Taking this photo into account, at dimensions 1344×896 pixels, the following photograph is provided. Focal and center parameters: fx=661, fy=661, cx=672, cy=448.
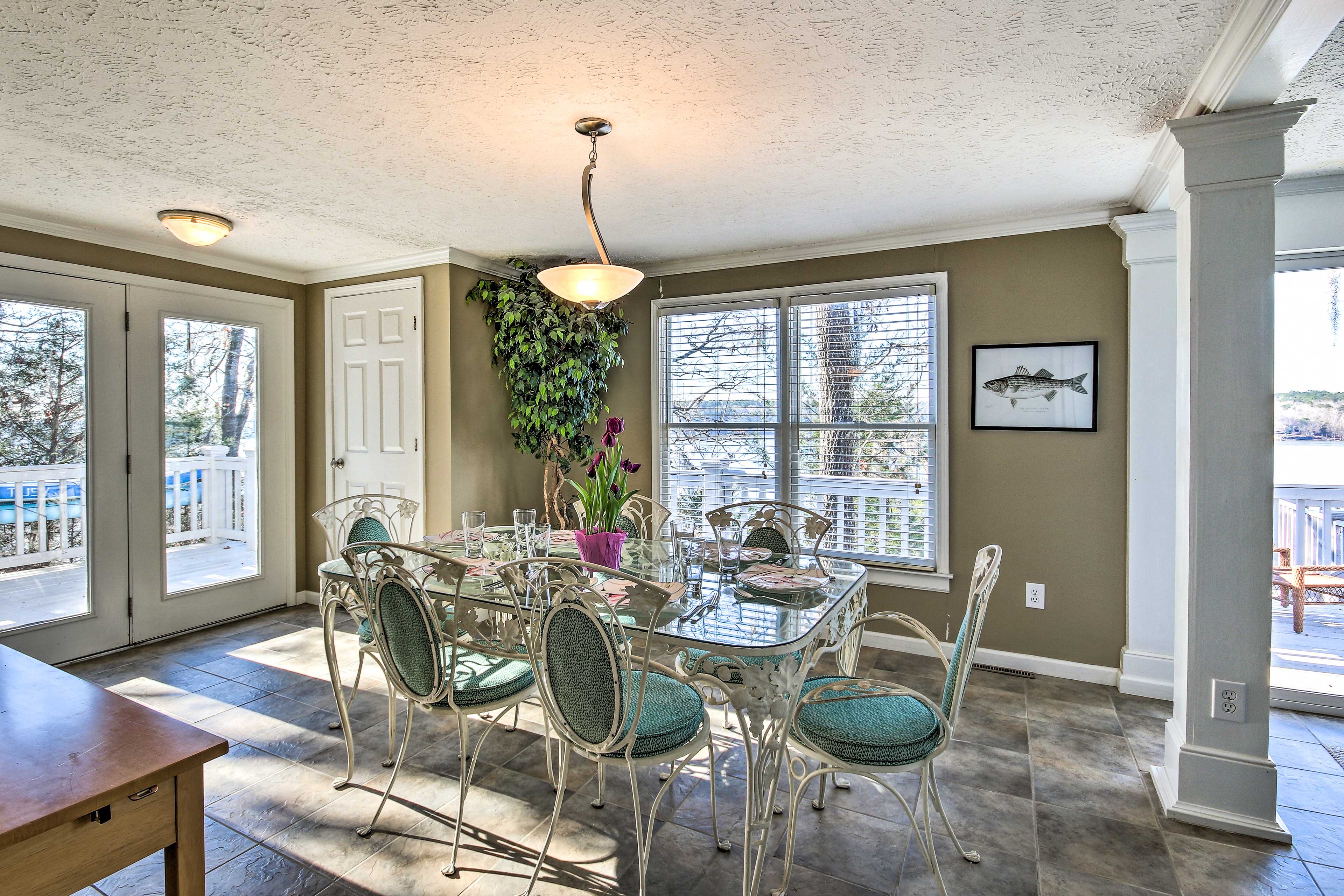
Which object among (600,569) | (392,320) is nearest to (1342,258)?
(600,569)

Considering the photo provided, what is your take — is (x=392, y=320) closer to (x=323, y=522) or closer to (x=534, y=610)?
(x=323, y=522)

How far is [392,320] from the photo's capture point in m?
4.33

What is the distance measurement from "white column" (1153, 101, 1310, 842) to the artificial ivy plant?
3.01 metres

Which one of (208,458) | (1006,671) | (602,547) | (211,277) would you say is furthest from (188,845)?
(211,277)

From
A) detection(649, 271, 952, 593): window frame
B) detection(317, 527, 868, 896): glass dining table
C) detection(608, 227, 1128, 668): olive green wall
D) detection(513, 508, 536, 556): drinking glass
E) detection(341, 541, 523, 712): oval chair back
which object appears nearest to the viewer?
detection(317, 527, 868, 896): glass dining table

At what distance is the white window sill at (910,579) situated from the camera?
368cm

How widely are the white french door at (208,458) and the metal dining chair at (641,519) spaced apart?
231 centimetres

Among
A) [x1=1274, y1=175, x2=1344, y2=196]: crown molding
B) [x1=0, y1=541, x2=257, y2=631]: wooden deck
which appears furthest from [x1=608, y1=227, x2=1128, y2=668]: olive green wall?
[x1=0, y1=541, x2=257, y2=631]: wooden deck

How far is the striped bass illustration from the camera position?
339 centimetres

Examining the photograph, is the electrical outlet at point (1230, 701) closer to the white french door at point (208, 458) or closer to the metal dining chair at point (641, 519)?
the metal dining chair at point (641, 519)

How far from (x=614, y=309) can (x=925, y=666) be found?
2.89 metres

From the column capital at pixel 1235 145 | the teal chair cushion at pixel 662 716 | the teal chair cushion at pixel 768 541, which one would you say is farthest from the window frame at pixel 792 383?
the teal chair cushion at pixel 662 716

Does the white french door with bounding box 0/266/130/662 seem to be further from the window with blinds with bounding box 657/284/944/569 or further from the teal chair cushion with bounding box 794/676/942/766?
the teal chair cushion with bounding box 794/676/942/766

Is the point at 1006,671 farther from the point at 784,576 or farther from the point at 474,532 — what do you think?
the point at 474,532
